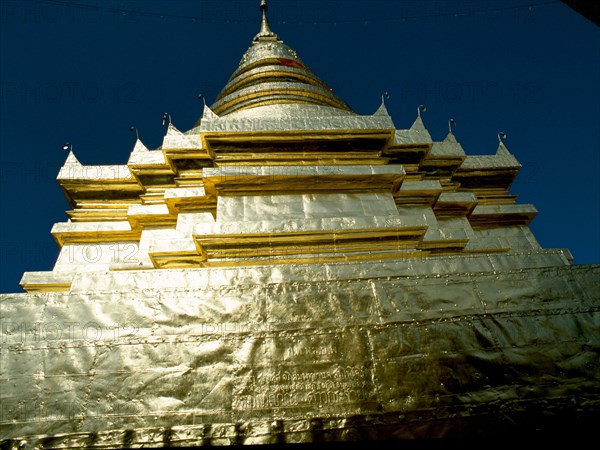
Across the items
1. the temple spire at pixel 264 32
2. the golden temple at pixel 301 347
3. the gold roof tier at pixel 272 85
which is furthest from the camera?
the temple spire at pixel 264 32

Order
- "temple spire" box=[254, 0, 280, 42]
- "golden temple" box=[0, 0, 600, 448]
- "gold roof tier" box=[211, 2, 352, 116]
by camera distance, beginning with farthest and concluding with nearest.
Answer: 1. "temple spire" box=[254, 0, 280, 42]
2. "gold roof tier" box=[211, 2, 352, 116]
3. "golden temple" box=[0, 0, 600, 448]

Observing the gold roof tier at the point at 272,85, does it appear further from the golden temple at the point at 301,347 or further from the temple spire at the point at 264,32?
the golden temple at the point at 301,347

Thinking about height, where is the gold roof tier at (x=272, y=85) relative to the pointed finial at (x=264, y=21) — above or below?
below

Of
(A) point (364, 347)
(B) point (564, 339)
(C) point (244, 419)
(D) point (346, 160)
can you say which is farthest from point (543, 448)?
(D) point (346, 160)

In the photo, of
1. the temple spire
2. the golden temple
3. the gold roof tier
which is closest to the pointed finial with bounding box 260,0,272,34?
the temple spire

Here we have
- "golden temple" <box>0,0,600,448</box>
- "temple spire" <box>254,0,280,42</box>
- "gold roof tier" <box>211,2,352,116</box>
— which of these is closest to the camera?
"golden temple" <box>0,0,600,448</box>

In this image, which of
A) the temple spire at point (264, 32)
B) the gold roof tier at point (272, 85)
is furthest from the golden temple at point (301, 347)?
the temple spire at point (264, 32)

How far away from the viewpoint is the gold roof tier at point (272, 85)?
10031mm

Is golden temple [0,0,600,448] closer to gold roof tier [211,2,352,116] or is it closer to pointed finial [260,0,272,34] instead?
gold roof tier [211,2,352,116]

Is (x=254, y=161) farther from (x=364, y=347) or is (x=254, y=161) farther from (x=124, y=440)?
(x=124, y=440)

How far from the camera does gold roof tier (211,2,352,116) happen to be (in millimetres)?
10031

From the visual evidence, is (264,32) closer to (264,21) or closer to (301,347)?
(264,21)

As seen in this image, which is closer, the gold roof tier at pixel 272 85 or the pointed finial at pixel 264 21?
the gold roof tier at pixel 272 85

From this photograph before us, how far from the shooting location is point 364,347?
3.51 metres
